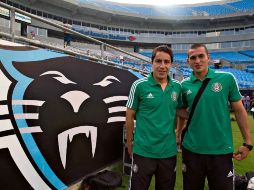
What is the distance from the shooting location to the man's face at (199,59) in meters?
2.73

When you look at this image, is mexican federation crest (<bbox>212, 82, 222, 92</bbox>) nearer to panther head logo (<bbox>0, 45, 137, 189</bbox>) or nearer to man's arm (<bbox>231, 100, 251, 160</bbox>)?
man's arm (<bbox>231, 100, 251, 160</bbox>)

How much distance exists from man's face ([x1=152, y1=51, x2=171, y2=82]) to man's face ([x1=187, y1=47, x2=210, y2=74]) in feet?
0.89

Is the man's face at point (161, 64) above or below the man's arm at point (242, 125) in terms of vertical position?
above

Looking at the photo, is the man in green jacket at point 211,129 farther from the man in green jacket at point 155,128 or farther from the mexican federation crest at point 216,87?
the man in green jacket at point 155,128

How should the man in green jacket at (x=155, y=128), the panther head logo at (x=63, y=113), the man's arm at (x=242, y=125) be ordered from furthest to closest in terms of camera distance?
the panther head logo at (x=63, y=113)
the man's arm at (x=242, y=125)
the man in green jacket at (x=155, y=128)

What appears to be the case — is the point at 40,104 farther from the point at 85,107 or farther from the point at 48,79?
the point at 85,107

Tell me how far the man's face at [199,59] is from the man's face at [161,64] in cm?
27

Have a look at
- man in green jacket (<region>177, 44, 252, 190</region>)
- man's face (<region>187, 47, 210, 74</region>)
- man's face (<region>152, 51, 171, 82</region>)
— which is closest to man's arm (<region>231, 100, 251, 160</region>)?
man in green jacket (<region>177, 44, 252, 190</region>)

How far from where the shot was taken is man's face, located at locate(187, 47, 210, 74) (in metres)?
2.73

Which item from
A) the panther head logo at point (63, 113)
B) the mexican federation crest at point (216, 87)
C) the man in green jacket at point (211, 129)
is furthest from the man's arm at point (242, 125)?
the panther head logo at point (63, 113)

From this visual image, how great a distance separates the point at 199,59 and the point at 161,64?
1.30ft

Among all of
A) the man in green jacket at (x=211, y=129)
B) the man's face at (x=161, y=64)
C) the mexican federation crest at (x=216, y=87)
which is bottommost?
the man in green jacket at (x=211, y=129)

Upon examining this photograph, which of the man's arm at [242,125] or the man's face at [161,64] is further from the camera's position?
the man's arm at [242,125]

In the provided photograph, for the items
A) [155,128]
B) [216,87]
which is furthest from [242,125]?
[155,128]
